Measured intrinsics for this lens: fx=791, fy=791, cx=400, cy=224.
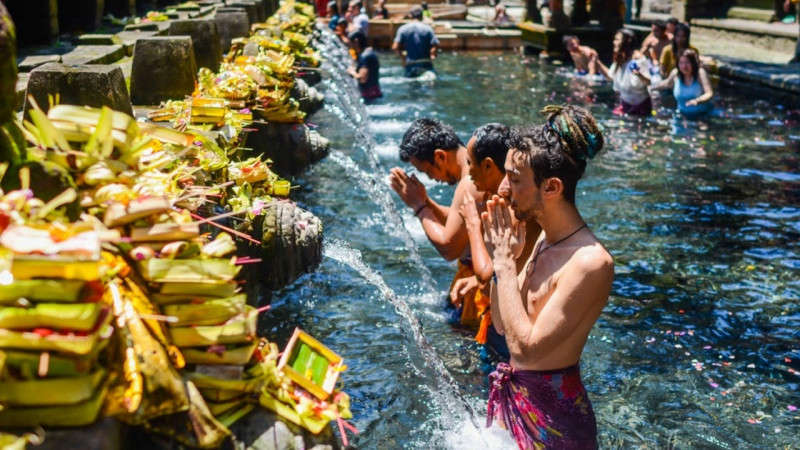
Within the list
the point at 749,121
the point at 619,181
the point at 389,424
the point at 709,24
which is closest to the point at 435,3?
the point at 709,24

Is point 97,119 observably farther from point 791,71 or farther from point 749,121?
point 791,71

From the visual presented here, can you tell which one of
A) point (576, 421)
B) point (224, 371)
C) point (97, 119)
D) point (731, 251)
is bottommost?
point (731, 251)

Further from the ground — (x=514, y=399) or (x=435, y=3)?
(x=435, y=3)

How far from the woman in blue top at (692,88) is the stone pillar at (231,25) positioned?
22.7 feet

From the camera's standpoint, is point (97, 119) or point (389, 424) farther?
point (389, 424)

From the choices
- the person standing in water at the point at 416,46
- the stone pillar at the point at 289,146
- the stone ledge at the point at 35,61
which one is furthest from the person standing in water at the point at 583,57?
the stone ledge at the point at 35,61

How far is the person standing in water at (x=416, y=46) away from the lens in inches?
655

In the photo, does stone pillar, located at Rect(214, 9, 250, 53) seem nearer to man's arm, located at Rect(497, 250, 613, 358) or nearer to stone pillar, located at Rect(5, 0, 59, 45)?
stone pillar, located at Rect(5, 0, 59, 45)

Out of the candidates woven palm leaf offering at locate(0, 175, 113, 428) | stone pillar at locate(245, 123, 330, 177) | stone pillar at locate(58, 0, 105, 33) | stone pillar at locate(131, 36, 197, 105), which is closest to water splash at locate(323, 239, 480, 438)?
stone pillar at locate(245, 123, 330, 177)

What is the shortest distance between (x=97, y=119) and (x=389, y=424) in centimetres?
233

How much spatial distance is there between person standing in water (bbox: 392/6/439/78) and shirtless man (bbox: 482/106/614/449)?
13926mm

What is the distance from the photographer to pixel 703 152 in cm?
1091

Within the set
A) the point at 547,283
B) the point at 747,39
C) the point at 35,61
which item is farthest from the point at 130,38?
the point at 747,39

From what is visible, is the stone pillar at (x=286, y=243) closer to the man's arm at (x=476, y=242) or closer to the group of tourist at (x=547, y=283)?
the man's arm at (x=476, y=242)
